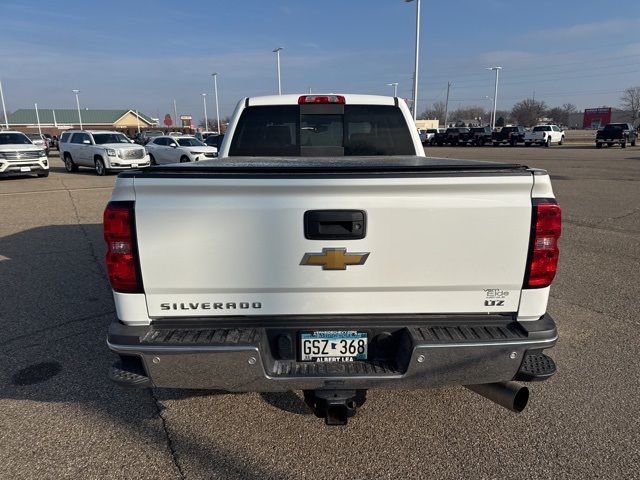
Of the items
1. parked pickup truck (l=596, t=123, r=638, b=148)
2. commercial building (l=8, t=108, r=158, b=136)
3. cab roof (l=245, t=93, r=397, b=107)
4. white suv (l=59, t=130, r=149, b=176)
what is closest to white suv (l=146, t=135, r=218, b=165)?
white suv (l=59, t=130, r=149, b=176)

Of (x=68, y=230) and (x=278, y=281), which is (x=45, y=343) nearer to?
(x=278, y=281)

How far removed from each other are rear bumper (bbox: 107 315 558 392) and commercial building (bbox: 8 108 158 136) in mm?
91356

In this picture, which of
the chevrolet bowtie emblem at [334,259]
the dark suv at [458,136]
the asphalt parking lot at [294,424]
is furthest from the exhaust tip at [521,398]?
the dark suv at [458,136]

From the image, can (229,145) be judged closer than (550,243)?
No

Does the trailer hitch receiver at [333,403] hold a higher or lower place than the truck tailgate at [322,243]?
lower

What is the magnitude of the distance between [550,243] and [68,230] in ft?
29.5

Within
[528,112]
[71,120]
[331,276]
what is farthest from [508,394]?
[528,112]

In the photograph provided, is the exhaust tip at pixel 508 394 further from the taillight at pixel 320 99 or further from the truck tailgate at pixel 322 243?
the taillight at pixel 320 99

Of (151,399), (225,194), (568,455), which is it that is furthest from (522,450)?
(151,399)

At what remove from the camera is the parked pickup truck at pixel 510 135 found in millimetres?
43188

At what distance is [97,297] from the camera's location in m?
5.04

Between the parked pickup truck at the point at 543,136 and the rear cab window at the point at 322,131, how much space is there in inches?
1721

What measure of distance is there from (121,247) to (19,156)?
62.5ft

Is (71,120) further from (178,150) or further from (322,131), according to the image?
(322,131)
